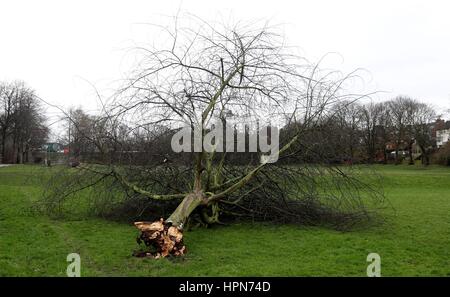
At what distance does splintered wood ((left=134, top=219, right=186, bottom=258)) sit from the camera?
272 inches

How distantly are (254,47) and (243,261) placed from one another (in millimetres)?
4491

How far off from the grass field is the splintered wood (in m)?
0.20

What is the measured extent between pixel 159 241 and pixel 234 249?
54.9 inches

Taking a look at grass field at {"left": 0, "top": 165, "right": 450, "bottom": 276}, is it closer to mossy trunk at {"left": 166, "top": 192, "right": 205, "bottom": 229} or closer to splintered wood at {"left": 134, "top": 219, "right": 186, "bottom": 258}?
splintered wood at {"left": 134, "top": 219, "right": 186, "bottom": 258}

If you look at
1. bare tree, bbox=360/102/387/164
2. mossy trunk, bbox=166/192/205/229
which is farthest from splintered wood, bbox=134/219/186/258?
bare tree, bbox=360/102/387/164

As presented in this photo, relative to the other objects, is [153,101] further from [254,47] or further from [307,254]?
[307,254]

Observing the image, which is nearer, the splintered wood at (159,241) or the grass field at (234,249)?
the grass field at (234,249)

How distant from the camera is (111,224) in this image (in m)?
10.1

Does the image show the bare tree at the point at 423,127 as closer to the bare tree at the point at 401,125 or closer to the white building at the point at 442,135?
the bare tree at the point at 401,125

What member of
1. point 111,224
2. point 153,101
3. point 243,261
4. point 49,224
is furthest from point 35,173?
point 243,261

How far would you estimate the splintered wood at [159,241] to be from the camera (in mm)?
6918

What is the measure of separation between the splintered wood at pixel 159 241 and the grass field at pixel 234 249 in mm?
197

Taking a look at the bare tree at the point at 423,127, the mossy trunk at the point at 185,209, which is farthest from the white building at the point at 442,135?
the mossy trunk at the point at 185,209

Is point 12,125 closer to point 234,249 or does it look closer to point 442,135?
point 234,249
